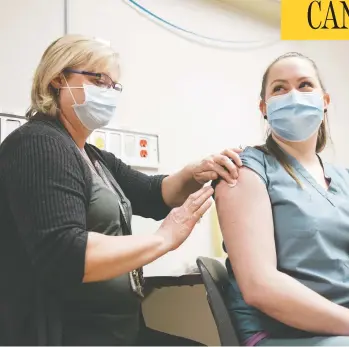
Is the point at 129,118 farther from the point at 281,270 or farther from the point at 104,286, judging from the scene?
the point at 281,270

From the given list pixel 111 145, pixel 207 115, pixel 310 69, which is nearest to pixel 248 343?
pixel 310 69

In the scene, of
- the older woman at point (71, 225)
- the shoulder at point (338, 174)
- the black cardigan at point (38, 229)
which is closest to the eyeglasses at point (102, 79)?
the older woman at point (71, 225)

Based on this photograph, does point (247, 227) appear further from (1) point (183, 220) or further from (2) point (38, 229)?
(2) point (38, 229)

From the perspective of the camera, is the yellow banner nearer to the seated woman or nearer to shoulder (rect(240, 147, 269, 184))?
the seated woman

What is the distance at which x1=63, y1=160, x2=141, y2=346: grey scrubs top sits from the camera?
45.3 inches

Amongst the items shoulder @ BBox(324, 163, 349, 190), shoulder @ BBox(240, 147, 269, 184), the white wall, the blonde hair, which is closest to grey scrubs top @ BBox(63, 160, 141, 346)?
the blonde hair

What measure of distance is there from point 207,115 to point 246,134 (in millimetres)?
300

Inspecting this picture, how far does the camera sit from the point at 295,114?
1363 millimetres

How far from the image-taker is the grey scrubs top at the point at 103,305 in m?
1.15

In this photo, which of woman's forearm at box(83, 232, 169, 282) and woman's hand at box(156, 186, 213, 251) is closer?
woman's forearm at box(83, 232, 169, 282)

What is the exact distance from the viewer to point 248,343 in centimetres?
Answer: 108

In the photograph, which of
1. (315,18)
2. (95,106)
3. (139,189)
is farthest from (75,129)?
(315,18)

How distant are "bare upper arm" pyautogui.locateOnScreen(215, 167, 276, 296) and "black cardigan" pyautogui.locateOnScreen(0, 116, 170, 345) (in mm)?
363

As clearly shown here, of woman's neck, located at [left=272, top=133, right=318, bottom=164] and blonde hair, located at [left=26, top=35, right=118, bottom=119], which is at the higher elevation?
blonde hair, located at [left=26, top=35, right=118, bottom=119]
